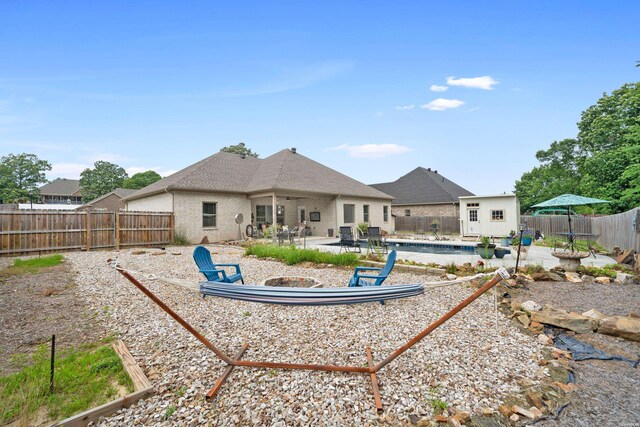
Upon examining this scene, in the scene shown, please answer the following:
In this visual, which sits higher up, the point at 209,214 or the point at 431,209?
the point at 431,209

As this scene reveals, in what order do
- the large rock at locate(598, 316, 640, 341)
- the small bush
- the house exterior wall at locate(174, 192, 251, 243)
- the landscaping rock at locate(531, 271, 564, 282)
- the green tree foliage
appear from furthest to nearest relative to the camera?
the green tree foliage → the house exterior wall at locate(174, 192, 251, 243) → the small bush → the landscaping rock at locate(531, 271, 564, 282) → the large rock at locate(598, 316, 640, 341)

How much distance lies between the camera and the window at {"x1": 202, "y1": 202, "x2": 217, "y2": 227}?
14.7 metres

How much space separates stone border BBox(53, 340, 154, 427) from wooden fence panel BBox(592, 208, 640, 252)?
1202cm

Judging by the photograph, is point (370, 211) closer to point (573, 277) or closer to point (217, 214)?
point (217, 214)

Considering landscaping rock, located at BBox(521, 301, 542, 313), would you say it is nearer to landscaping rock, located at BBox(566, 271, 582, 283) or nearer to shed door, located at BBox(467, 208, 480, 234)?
landscaping rock, located at BBox(566, 271, 582, 283)

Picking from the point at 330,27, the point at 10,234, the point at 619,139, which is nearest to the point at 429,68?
the point at 330,27

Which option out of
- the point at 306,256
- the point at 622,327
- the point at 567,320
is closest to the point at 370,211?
the point at 306,256

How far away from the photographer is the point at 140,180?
50250 mm

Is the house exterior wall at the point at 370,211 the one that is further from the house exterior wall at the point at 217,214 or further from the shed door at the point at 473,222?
the shed door at the point at 473,222

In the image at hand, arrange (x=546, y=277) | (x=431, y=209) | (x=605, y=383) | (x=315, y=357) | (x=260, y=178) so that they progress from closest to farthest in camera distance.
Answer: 1. (x=605, y=383)
2. (x=315, y=357)
3. (x=546, y=277)
4. (x=260, y=178)
5. (x=431, y=209)

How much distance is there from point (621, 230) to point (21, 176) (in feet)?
217

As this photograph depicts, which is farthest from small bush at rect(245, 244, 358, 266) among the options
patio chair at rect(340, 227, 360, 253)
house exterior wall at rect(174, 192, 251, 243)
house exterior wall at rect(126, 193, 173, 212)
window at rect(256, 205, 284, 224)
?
window at rect(256, 205, 284, 224)

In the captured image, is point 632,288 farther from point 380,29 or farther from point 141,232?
point 141,232

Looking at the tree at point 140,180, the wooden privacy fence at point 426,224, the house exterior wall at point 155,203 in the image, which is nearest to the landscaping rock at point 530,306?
the house exterior wall at point 155,203
